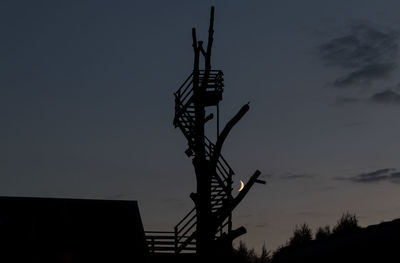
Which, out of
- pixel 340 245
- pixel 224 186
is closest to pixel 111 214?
pixel 224 186

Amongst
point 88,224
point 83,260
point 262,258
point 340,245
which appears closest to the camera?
point 340,245

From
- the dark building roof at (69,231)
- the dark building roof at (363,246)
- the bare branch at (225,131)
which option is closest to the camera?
the dark building roof at (363,246)

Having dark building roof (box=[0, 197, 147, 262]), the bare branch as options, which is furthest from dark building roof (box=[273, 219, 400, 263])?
the bare branch

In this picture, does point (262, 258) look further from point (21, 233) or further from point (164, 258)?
point (21, 233)

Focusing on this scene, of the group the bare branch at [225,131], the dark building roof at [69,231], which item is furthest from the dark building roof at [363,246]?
the bare branch at [225,131]

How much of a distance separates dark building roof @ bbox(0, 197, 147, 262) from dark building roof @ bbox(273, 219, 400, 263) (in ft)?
29.2

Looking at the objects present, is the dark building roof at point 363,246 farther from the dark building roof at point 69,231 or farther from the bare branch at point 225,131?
the bare branch at point 225,131

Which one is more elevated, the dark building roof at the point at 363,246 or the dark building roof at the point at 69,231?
the dark building roof at the point at 69,231

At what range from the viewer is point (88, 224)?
29469mm

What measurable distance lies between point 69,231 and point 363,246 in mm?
14016

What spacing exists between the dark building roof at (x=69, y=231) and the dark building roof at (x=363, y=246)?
8904 millimetres

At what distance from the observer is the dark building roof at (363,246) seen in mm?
18234

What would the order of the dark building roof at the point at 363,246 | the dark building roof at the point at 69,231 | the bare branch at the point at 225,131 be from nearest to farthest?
the dark building roof at the point at 363,246
the dark building roof at the point at 69,231
the bare branch at the point at 225,131

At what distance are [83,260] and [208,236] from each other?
7.76m
